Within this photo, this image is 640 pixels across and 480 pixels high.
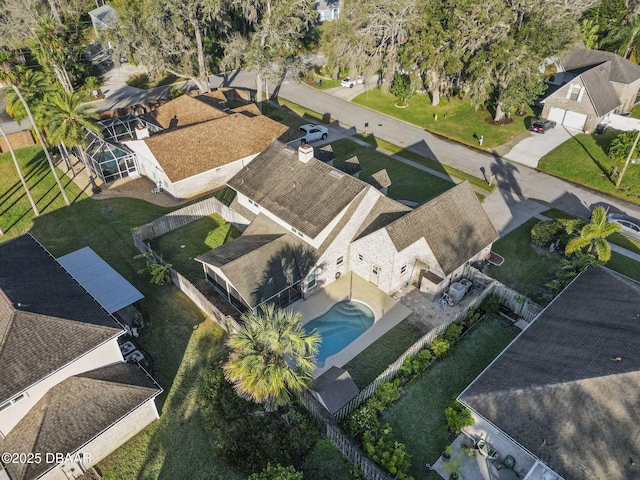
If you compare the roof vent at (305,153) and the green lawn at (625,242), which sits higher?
the roof vent at (305,153)

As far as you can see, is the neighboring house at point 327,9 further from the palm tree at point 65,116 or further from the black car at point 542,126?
the palm tree at point 65,116

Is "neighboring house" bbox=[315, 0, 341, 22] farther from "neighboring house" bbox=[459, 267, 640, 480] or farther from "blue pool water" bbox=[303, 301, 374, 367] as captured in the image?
"neighboring house" bbox=[459, 267, 640, 480]

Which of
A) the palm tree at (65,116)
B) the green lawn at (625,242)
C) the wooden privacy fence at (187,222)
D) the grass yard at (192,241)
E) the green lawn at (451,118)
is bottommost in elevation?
the green lawn at (451,118)

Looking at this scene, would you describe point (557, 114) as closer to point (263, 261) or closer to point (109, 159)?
point (263, 261)

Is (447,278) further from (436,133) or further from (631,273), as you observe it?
(436,133)

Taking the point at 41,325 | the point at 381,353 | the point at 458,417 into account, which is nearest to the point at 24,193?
the point at 41,325

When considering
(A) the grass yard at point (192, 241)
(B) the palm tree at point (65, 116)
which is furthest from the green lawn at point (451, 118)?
(B) the palm tree at point (65, 116)

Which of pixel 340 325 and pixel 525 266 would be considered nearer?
pixel 340 325
